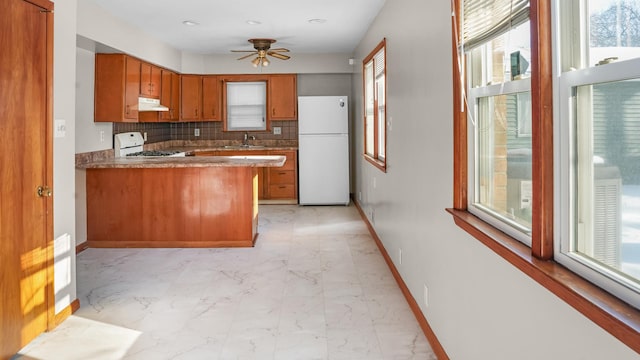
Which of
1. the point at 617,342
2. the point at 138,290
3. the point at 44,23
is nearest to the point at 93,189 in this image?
the point at 138,290

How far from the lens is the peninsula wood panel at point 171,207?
5.19m

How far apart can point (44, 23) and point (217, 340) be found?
6.85ft

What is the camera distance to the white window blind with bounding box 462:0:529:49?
1.68m

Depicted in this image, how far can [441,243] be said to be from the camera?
2.62m

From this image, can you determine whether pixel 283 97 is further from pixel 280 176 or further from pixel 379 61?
pixel 379 61

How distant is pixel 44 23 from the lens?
2.91 m

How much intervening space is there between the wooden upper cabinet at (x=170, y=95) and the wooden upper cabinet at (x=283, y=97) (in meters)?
1.46

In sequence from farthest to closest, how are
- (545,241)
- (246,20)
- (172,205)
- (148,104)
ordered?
1. (148,104)
2. (246,20)
3. (172,205)
4. (545,241)

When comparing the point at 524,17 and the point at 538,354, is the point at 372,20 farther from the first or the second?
the point at 538,354

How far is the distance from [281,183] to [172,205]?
9.83 feet

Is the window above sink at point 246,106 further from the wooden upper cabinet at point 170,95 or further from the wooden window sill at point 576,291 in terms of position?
the wooden window sill at point 576,291

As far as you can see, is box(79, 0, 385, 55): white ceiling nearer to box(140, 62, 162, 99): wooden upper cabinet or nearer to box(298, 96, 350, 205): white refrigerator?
box(140, 62, 162, 99): wooden upper cabinet

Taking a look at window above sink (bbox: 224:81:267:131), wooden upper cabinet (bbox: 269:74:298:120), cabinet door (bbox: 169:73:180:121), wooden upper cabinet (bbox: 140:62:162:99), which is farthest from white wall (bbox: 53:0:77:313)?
window above sink (bbox: 224:81:267:131)

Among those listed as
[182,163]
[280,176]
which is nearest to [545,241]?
[182,163]
